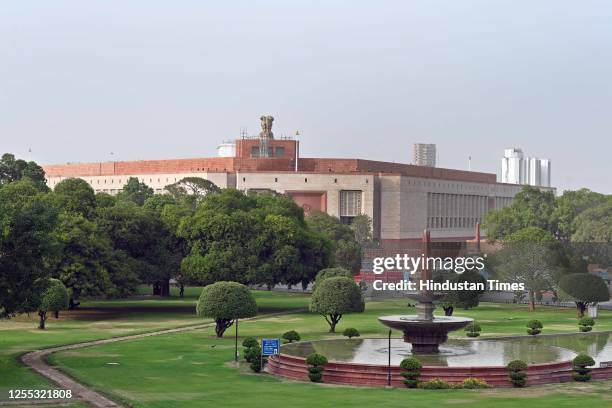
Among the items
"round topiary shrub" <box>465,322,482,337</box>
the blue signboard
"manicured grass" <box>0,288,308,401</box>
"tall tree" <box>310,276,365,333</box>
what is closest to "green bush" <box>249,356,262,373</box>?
the blue signboard

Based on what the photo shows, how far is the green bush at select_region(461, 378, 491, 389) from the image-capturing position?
4241 cm

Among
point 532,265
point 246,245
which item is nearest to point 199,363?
point 246,245

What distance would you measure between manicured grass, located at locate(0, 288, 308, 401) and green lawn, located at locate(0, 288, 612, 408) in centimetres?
6

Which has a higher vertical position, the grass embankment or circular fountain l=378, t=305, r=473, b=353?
circular fountain l=378, t=305, r=473, b=353

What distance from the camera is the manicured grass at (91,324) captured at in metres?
46.6

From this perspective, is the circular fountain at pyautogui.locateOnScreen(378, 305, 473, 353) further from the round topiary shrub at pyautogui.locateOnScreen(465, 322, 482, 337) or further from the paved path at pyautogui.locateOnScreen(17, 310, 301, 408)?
the paved path at pyautogui.locateOnScreen(17, 310, 301, 408)

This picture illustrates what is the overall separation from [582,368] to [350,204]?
110191 mm

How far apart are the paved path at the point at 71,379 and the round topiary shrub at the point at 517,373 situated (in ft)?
49.2

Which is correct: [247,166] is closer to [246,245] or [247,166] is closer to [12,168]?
[12,168]

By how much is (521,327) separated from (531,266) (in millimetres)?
19115

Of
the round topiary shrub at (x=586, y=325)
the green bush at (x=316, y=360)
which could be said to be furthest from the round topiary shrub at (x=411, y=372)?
the round topiary shrub at (x=586, y=325)

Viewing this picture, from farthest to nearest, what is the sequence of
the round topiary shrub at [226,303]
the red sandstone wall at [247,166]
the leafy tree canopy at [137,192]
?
the red sandstone wall at [247,166]
the leafy tree canopy at [137,192]
the round topiary shrub at [226,303]

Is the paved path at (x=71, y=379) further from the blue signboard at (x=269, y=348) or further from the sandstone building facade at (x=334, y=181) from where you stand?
the sandstone building facade at (x=334, y=181)

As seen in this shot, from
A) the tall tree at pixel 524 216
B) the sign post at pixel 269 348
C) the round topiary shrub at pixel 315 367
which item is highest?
the tall tree at pixel 524 216
